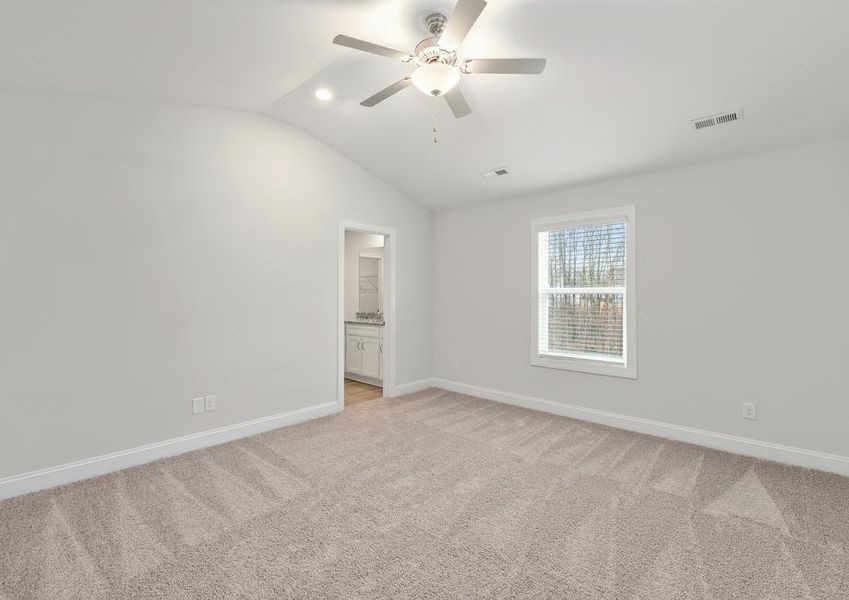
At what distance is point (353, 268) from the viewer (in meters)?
6.67

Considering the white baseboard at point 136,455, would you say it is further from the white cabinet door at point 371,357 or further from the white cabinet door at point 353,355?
the white cabinet door at point 353,355

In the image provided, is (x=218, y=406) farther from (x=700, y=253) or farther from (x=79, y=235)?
(x=700, y=253)

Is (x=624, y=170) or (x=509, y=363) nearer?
(x=624, y=170)

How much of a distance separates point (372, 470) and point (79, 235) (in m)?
2.59

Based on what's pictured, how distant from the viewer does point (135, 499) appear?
2.52 metres

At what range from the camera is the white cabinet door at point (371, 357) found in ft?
18.0

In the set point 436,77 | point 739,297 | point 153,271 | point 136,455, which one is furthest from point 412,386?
point 436,77

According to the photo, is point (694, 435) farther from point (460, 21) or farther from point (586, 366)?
point (460, 21)

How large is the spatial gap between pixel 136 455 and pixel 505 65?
357cm

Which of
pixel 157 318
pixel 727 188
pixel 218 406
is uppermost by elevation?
pixel 727 188

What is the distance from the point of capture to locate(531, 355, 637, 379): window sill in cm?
382

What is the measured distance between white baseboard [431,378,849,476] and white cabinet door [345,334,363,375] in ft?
6.23

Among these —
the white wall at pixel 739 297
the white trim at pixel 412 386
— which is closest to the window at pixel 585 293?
the white wall at pixel 739 297

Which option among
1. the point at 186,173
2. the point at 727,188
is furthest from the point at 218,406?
the point at 727,188
